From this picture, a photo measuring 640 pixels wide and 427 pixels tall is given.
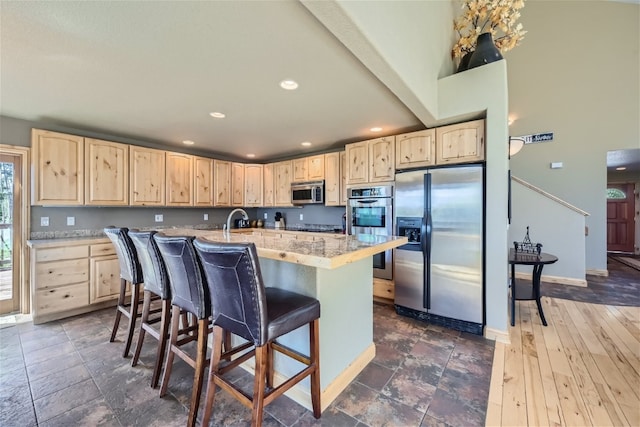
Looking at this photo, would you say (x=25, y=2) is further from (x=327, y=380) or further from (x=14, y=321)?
(x=14, y=321)

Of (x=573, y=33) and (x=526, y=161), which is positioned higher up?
(x=573, y=33)

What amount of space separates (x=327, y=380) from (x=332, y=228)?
10.0 ft

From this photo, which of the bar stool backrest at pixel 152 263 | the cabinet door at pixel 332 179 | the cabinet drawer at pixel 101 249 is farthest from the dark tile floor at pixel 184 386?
the cabinet door at pixel 332 179

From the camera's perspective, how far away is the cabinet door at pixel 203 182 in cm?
439

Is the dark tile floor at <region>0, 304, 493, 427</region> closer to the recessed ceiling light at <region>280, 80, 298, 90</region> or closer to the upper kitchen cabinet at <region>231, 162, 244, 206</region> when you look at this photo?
the recessed ceiling light at <region>280, 80, 298, 90</region>

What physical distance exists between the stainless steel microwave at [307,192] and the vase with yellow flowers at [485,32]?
2.48m

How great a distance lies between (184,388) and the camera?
186 centimetres

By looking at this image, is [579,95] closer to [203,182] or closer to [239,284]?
[239,284]

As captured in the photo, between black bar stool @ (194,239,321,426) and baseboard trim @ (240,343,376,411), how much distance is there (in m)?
0.12

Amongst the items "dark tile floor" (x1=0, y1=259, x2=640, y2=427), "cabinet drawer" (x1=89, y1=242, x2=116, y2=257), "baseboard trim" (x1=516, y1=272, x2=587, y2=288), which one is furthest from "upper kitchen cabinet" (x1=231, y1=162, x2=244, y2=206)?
"baseboard trim" (x1=516, y1=272, x2=587, y2=288)

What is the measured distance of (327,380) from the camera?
1.75m

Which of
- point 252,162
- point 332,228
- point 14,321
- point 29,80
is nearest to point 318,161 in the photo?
point 332,228

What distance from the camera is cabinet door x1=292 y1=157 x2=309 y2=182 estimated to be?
4.58 meters

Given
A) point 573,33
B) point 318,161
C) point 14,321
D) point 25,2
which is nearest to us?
point 25,2
